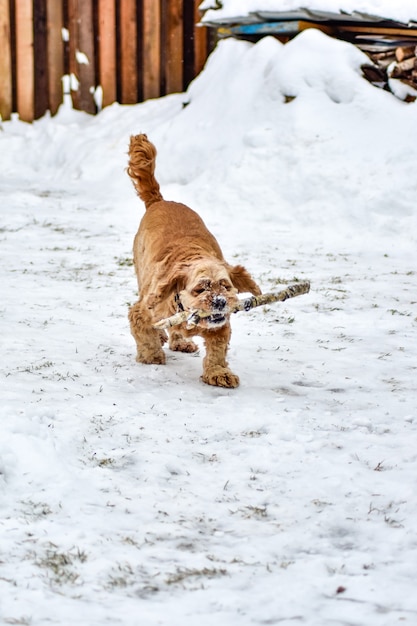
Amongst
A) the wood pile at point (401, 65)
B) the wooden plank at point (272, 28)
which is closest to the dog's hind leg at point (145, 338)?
the wood pile at point (401, 65)

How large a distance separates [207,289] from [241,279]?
41 centimetres

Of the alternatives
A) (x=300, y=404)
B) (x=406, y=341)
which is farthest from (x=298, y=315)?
(x=300, y=404)

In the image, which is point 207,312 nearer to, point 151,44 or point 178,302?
point 178,302

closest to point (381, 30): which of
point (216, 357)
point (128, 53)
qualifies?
point (128, 53)

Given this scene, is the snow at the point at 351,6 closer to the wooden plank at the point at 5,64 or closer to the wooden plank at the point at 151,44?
the wooden plank at the point at 151,44

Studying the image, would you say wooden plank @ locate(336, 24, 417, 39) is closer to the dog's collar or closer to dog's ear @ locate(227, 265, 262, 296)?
dog's ear @ locate(227, 265, 262, 296)

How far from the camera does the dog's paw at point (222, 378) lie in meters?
4.34

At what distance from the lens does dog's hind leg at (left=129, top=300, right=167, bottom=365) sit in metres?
4.73

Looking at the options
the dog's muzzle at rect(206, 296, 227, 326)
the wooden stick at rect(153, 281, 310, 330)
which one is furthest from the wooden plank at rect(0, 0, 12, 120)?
the dog's muzzle at rect(206, 296, 227, 326)

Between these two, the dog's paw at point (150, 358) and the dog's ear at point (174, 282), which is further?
the dog's paw at point (150, 358)

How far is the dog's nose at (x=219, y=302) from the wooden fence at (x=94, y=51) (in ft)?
26.8

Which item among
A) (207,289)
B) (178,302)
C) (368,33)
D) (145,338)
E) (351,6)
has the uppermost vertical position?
(351,6)

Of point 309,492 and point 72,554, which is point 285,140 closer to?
point 309,492

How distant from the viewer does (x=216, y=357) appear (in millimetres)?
4426
